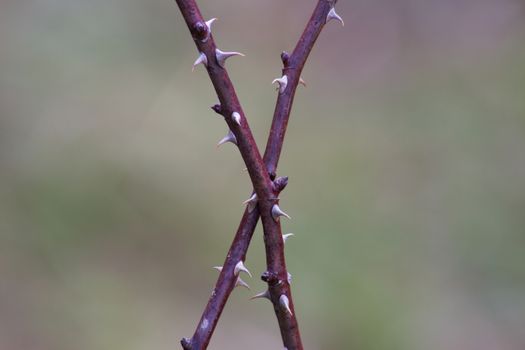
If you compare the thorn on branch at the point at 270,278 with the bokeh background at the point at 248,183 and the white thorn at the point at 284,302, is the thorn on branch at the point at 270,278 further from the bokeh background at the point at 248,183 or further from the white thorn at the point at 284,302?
the bokeh background at the point at 248,183

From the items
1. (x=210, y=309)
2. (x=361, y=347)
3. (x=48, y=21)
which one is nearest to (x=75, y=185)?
(x=48, y=21)

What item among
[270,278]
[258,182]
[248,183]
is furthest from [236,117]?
[248,183]

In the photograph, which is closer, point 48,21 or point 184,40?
point 48,21

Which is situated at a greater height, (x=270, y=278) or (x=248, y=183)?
(x=248, y=183)

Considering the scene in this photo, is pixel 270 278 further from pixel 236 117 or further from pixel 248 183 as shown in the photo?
pixel 248 183

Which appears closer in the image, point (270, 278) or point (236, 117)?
point (236, 117)

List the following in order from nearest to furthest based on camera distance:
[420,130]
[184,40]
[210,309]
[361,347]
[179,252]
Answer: [210,309], [361,347], [179,252], [420,130], [184,40]

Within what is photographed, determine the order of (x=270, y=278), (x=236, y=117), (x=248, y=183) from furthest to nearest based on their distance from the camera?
1. (x=248, y=183)
2. (x=270, y=278)
3. (x=236, y=117)

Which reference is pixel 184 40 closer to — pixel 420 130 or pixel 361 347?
pixel 420 130
